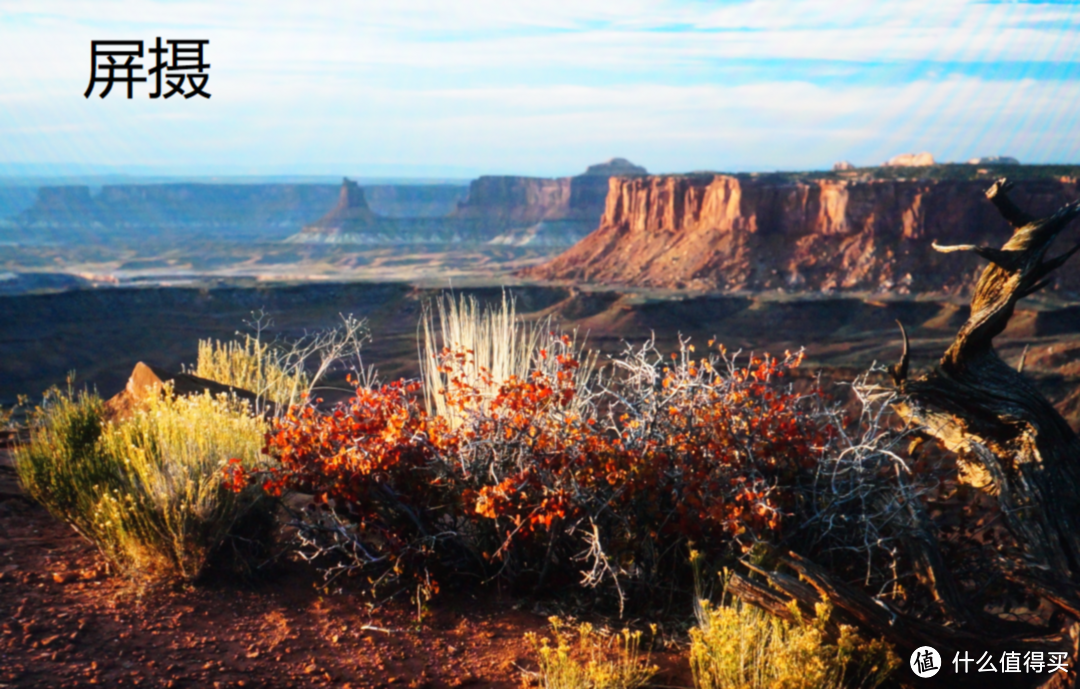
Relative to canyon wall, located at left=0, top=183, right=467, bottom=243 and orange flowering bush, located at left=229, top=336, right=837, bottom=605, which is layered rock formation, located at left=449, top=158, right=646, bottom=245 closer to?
canyon wall, located at left=0, top=183, right=467, bottom=243

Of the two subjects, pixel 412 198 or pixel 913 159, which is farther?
pixel 412 198

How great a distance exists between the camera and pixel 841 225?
47.4 m

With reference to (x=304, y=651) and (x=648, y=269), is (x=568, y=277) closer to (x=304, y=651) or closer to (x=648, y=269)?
(x=648, y=269)

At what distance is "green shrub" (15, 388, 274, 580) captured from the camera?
474 cm

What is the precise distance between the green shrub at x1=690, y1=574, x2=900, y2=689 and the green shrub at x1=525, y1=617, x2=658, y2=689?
26 cm

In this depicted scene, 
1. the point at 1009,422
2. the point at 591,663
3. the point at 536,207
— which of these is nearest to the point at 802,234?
the point at 1009,422

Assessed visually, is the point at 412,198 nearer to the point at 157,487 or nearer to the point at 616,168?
the point at 616,168

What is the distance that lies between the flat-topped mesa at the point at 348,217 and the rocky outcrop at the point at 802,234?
162ft

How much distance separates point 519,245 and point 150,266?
3657 centimetres

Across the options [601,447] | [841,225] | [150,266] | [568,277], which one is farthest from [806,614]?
[150,266]

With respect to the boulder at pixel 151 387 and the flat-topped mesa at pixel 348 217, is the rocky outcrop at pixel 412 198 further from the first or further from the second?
the boulder at pixel 151 387

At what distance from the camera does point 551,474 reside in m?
4.85

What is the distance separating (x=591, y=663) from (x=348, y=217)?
343 ft

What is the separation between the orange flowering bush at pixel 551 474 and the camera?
4617mm
